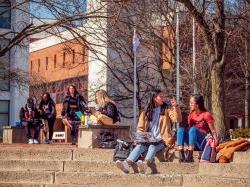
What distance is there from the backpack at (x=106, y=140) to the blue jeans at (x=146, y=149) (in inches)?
91.1

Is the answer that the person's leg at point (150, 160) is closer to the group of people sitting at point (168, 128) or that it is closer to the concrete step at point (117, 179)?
the group of people sitting at point (168, 128)

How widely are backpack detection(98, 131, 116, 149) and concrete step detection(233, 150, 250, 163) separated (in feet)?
11.5

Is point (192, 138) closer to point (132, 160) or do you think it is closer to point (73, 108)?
point (132, 160)

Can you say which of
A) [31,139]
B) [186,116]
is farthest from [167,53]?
[186,116]

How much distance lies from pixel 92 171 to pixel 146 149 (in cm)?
118

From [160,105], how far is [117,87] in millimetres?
28610

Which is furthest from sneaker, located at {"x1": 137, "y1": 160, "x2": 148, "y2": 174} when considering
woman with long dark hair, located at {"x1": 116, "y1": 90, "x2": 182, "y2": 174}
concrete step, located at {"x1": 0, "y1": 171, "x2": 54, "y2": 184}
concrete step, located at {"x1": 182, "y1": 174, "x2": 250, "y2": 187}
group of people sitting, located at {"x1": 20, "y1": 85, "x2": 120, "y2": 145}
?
group of people sitting, located at {"x1": 20, "y1": 85, "x2": 120, "y2": 145}

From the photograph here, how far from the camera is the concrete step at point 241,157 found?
13284 millimetres

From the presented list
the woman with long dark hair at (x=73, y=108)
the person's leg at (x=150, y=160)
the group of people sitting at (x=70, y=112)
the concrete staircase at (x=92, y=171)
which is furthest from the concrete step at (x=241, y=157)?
the woman with long dark hair at (x=73, y=108)

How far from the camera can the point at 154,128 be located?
556 inches

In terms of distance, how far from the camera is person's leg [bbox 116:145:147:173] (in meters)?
13.5

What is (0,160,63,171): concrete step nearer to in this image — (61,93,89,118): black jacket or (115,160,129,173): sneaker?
(115,160,129,173): sneaker

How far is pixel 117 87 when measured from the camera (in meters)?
42.9

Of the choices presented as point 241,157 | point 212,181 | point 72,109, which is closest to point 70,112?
point 72,109
